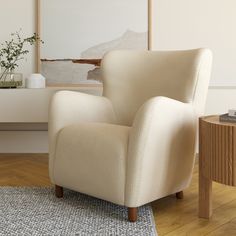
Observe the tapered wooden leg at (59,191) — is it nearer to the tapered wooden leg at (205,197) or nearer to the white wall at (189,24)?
the tapered wooden leg at (205,197)

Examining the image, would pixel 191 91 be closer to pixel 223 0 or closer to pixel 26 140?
pixel 223 0

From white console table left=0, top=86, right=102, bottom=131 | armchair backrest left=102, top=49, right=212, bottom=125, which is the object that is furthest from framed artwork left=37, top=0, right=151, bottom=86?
armchair backrest left=102, top=49, right=212, bottom=125

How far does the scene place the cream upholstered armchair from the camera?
1697 mm

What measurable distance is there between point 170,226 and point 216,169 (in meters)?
0.34

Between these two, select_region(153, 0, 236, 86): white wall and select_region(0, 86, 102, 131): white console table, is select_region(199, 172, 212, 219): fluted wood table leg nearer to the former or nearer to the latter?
select_region(0, 86, 102, 131): white console table

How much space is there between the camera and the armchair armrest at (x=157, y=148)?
1665 millimetres

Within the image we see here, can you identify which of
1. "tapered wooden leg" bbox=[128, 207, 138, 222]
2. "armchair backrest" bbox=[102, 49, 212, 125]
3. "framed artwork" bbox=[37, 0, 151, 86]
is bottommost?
"tapered wooden leg" bbox=[128, 207, 138, 222]

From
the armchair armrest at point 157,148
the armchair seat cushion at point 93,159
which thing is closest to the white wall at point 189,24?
the armchair armrest at point 157,148

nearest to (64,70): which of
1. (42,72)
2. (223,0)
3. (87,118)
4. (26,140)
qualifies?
(42,72)

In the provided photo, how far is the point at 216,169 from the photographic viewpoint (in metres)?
1.69

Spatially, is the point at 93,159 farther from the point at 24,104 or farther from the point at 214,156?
the point at 24,104

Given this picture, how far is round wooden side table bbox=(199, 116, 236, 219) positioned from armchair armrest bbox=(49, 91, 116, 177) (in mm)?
691

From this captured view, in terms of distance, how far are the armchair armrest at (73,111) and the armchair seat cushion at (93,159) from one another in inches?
2.6

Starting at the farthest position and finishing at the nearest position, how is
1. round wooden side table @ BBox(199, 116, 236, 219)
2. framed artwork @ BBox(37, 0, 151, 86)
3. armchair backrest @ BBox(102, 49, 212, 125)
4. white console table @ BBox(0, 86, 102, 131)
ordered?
framed artwork @ BBox(37, 0, 151, 86) → white console table @ BBox(0, 86, 102, 131) → armchair backrest @ BBox(102, 49, 212, 125) → round wooden side table @ BBox(199, 116, 236, 219)
